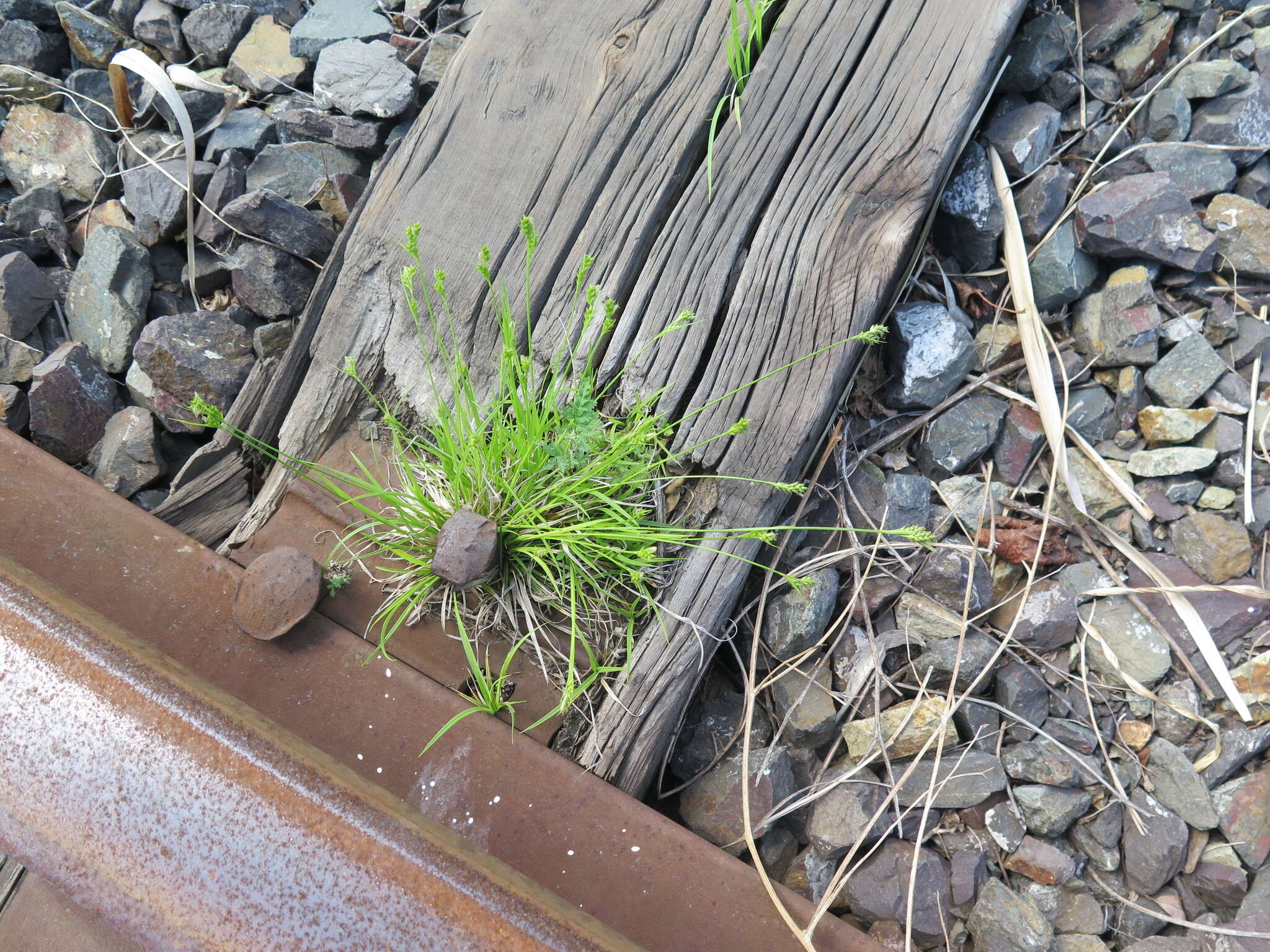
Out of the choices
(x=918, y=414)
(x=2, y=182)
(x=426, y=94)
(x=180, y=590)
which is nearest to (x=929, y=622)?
(x=918, y=414)

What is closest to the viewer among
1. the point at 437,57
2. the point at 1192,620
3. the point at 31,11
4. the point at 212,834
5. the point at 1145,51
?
the point at 212,834

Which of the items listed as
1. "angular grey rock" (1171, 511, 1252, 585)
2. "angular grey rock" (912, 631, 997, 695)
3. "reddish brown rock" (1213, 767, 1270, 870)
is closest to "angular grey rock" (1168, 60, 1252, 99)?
"angular grey rock" (1171, 511, 1252, 585)

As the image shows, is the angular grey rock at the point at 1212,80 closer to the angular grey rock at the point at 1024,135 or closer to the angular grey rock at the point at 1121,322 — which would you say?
the angular grey rock at the point at 1024,135

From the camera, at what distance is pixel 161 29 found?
2670 mm

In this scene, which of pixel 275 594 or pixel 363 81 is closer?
pixel 275 594

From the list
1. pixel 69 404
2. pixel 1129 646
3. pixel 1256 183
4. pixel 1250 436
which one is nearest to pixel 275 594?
pixel 69 404

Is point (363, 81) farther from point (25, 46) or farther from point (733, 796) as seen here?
point (733, 796)

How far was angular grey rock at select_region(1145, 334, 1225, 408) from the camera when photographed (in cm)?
219

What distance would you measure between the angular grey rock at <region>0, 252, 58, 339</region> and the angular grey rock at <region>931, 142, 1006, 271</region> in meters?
2.50

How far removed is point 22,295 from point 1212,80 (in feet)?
11.2

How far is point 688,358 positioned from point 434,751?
1.07 metres

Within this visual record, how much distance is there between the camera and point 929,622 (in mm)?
2043

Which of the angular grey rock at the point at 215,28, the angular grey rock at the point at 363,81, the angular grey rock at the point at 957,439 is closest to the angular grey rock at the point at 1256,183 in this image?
the angular grey rock at the point at 957,439

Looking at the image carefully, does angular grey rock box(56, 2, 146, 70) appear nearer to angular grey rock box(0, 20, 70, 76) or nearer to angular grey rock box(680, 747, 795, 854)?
angular grey rock box(0, 20, 70, 76)
